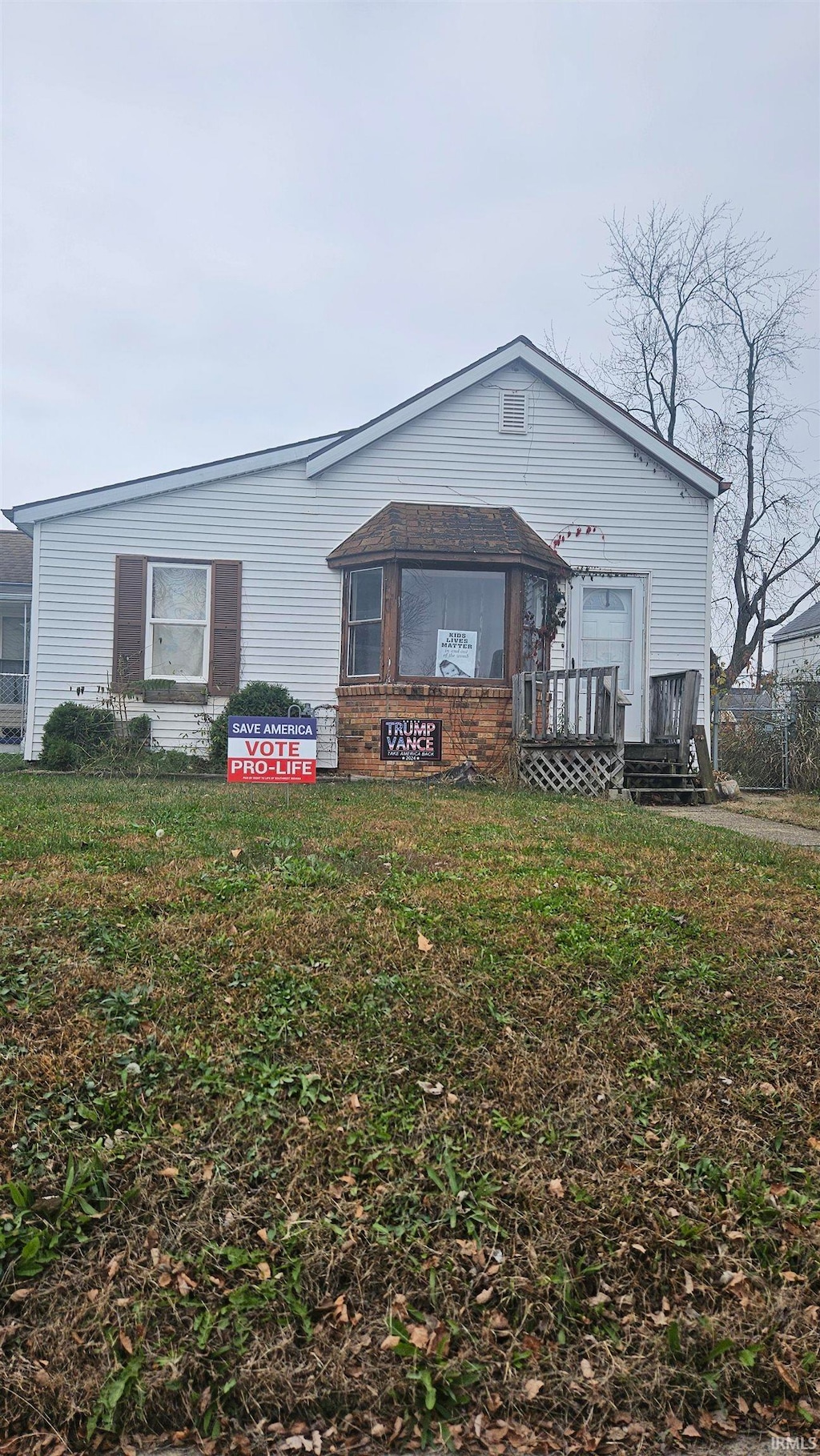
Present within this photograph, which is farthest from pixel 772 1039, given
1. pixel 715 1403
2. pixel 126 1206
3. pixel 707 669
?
pixel 707 669

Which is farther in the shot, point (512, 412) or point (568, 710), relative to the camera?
point (512, 412)

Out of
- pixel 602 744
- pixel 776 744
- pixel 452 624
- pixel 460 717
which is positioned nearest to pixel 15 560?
pixel 452 624

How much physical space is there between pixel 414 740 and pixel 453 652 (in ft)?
4.17

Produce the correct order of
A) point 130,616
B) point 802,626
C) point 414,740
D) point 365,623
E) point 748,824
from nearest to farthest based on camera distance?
point 748,824
point 414,740
point 365,623
point 130,616
point 802,626

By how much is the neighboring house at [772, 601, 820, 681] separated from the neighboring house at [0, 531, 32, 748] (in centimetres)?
1887

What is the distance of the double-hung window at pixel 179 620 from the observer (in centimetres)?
1366

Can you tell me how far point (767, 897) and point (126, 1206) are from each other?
12.1 feet

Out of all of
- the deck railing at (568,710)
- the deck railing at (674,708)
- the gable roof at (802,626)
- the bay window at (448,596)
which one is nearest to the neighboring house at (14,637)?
the bay window at (448,596)

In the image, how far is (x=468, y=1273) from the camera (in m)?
2.83

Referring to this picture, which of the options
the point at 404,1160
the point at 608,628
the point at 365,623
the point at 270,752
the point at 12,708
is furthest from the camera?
the point at 12,708

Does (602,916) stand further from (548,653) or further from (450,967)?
(548,653)

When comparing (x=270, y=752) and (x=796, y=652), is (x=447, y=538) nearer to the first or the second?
(x=270, y=752)

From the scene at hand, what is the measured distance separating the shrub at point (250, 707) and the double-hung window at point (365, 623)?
103 cm

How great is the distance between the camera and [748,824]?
9297 millimetres
